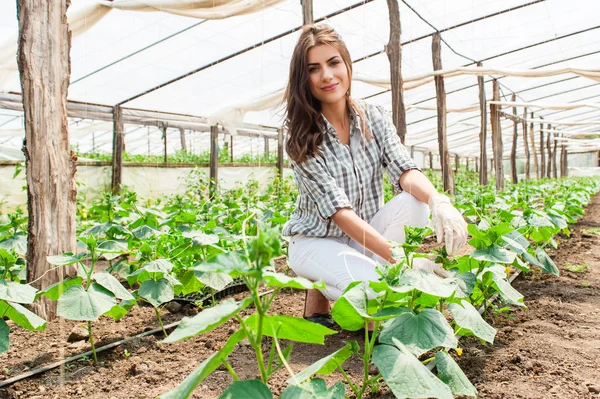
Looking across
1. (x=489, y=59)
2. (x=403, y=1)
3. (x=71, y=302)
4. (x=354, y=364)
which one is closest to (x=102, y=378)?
(x=71, y=302)

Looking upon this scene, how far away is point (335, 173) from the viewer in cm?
220

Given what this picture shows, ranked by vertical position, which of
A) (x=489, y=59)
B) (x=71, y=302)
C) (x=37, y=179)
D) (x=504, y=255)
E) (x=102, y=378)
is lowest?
(x=102, y=378)

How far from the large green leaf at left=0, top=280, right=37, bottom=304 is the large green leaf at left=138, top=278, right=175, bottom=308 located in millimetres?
413

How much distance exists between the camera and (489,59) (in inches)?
358

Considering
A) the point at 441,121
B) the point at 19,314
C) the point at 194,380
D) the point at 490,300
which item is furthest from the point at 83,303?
the point at 441,121

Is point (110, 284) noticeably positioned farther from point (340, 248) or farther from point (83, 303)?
point (340, 248)

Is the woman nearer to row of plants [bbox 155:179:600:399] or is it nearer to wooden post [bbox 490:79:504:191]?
row of plants [bbox 155:179:600:399]

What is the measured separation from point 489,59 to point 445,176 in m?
3.22

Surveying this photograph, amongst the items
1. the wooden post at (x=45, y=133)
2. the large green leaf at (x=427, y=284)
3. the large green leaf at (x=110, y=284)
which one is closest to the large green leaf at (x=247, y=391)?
the large green leaf at (x=427, y=284)

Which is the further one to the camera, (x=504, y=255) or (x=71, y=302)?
(x=504, y=255)

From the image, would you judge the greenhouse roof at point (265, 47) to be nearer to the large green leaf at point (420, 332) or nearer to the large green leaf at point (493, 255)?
the large green leaf at point (493, 255)

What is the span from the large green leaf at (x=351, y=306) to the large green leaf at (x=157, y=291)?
100 cm

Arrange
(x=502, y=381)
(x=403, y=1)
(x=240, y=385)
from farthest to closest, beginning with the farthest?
(x=403, y=1) → (x=502, y=381) → (x=240, y=385)

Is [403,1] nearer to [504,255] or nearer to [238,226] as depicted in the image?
[238,226]
